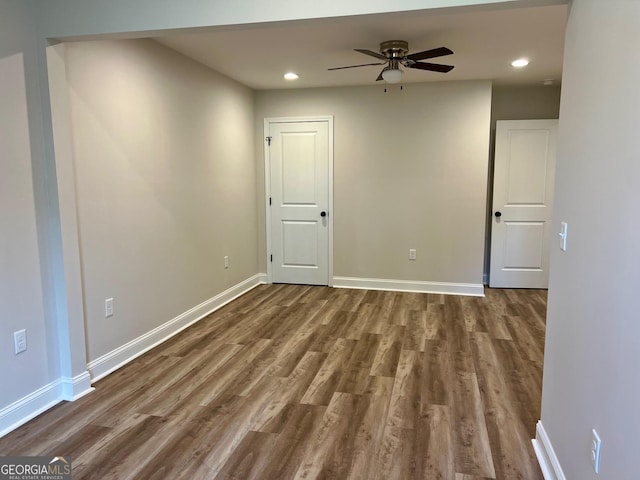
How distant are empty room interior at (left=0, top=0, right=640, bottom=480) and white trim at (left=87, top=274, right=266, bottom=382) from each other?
21 mm

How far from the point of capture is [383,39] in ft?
11.2

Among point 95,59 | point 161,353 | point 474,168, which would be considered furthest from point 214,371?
point 474,168

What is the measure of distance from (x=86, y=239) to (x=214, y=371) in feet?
4.16

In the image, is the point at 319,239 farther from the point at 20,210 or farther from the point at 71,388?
the point at 20,210

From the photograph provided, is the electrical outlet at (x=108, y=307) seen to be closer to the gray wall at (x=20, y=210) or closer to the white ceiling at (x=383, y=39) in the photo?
the gray wall at (x=20, y=210)

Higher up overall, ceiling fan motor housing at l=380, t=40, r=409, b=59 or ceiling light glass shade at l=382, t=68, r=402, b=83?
ceiling fan motor housing at l=380, t=40, r=409, b=59

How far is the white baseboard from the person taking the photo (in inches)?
75.2

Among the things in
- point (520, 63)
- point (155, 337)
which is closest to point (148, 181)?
point (155, 337)

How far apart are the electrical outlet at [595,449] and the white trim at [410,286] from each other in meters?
3.80

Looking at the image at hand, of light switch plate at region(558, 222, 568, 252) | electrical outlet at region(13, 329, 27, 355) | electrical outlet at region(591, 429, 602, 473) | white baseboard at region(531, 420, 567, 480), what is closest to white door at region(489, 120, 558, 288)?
white baseboard at region(531, 420, 567, 480)

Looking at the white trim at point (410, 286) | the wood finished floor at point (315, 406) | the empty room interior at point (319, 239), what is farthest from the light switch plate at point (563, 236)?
the white trim at point (410, 286)

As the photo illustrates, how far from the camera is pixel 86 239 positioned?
2.92m

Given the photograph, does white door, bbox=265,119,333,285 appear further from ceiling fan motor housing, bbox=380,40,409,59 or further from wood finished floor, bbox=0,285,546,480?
ceiling fan motor housing, bbox=380,40,409,59

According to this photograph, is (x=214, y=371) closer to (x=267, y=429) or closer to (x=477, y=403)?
(x=267, y=429)
